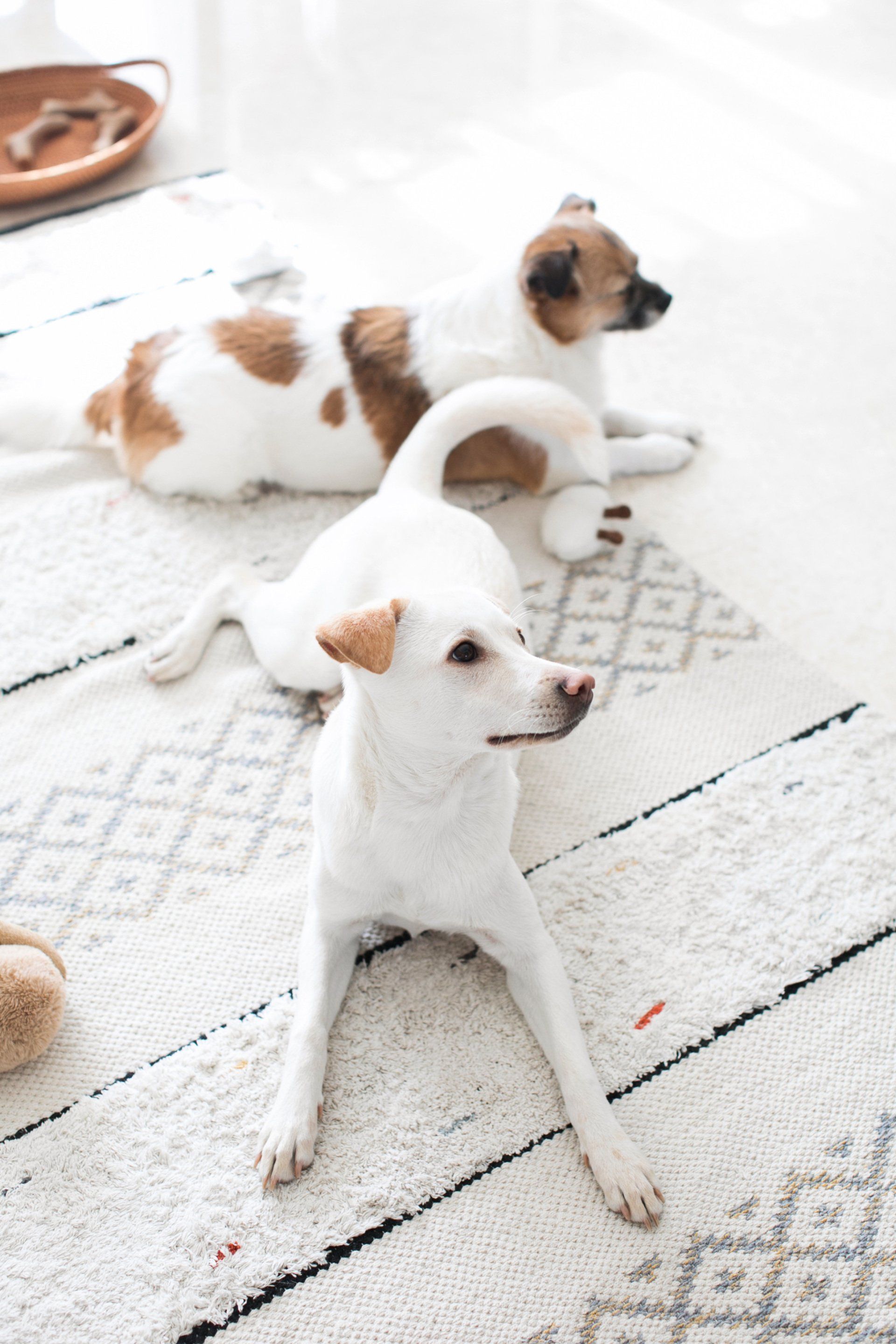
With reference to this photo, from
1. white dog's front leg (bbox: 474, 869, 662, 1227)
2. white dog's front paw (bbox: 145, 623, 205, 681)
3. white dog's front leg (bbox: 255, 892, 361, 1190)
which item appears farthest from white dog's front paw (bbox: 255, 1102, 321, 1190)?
white dog's front paw (bbox: 145, 623, 205, 681)

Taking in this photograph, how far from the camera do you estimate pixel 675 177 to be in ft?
10.0

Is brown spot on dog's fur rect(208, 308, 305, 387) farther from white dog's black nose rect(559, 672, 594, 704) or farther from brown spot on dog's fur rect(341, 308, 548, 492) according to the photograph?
white dog's black nose rect(559, 672, 594, 704)

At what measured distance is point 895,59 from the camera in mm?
3572

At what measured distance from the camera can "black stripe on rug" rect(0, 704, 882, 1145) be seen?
1.31 metres

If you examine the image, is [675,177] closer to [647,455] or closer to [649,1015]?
[647,455]

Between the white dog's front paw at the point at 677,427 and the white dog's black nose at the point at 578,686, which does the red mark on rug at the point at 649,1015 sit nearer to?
the white dog's black nose at the point at 578,686

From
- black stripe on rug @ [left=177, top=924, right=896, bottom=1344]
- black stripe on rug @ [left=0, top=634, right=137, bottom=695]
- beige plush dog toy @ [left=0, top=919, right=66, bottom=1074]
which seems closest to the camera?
black stripe on rug @ [left=177, top=924, right=896, bottom=1344]

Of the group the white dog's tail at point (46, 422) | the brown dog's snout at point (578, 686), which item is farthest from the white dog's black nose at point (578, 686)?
the white dog's tail at point (46, 422)

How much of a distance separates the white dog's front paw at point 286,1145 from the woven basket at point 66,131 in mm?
2479

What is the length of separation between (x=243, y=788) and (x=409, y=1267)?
2.44 ft

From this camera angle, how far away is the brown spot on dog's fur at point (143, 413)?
2000 millimetres

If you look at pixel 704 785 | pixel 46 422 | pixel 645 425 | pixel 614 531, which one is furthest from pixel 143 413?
pixel 704 785

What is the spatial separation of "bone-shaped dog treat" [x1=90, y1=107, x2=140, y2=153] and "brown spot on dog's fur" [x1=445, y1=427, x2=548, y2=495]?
1603mm

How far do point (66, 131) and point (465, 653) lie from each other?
263 cm
